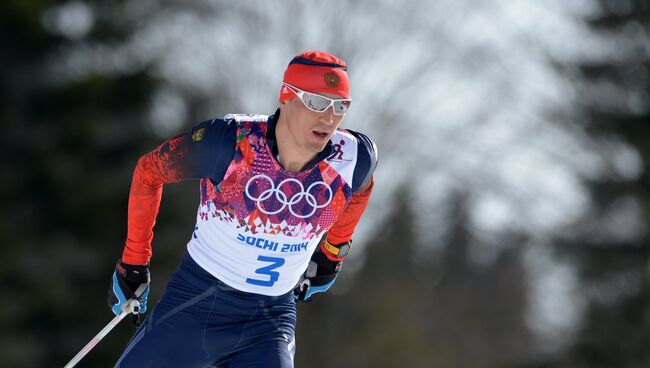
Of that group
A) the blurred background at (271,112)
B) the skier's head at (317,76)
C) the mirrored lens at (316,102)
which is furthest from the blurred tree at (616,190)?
the mirrored lens at (316,102)

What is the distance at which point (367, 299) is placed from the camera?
23141 mm

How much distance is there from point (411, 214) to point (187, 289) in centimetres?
2081

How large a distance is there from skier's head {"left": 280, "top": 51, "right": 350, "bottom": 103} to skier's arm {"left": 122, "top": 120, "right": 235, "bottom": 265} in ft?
1.17

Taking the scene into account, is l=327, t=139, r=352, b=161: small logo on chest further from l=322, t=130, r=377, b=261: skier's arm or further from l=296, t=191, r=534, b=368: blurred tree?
l=296, t=191, r=534, b=368: blurred tree

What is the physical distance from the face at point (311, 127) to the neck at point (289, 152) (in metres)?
0.01

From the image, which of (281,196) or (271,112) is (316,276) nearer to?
(281,196)

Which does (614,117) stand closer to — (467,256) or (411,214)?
(411,214)

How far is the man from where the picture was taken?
4867 mm

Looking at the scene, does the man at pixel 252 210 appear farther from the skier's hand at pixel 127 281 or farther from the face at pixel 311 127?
the skier's hand at pixel 127 281

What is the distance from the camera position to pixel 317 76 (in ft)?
16.1

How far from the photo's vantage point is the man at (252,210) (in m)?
4.87

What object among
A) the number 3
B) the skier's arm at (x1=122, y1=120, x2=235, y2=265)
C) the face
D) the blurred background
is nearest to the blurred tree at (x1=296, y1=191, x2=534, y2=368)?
the blurred background

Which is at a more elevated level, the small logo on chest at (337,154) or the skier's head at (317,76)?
the skier's head at (317,76)

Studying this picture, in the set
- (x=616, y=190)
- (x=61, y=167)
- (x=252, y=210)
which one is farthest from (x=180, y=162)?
(x=61, y=167)
